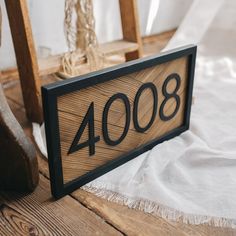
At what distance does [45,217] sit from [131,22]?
0.71 m

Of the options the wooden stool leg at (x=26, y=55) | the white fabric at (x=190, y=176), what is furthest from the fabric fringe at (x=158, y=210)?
the wooden stool leg at (x=26, y=55)

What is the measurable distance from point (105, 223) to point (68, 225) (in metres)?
0.06

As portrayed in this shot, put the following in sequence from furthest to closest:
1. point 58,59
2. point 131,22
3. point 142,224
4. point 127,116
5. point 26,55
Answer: point 131,22, point 58,59, point 26,55, point 127,116, point 142,224

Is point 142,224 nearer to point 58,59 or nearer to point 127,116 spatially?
point 127,116

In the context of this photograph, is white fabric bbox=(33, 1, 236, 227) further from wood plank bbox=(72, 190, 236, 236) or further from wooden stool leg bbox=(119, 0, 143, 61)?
wooden stool leg bbox=(119, 0, 143, 61)

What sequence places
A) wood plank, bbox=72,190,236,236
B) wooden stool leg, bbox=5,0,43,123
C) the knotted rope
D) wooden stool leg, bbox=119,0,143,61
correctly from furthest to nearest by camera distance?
wooden stool leg, bbox=119,0,143,61, the knotted rope, wooden stool leg, bbox=5,0,43,123, wood plank, bbox=72,190,236,236

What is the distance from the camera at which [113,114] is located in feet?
2.20

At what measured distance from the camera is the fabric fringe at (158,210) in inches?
23.2

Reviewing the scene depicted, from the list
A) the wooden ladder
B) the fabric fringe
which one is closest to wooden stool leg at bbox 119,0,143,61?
the wooden ladder

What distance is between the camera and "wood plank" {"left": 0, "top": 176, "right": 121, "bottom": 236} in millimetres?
573

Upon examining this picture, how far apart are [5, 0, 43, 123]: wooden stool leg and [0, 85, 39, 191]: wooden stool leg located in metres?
0.26

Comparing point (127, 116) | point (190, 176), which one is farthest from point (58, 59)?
point (190, 176)

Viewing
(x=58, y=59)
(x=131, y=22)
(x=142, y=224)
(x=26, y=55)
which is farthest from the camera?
(x=131, y=22)

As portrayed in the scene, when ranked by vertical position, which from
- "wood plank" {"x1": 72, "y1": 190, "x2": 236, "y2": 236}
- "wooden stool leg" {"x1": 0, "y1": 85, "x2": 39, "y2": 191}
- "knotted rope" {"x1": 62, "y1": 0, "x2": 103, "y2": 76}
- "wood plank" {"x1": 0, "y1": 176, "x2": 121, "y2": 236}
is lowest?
"wood plank" {"x1": 72, "y1": 190, "x2": 236, "y2": 236}
